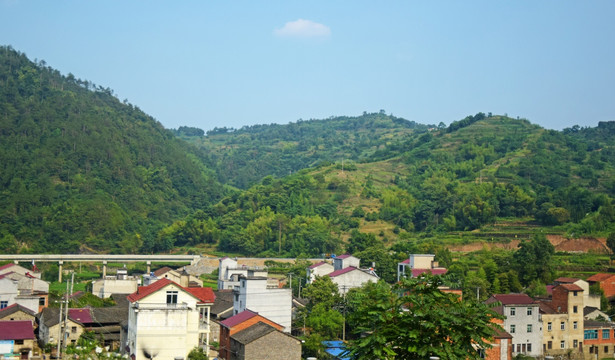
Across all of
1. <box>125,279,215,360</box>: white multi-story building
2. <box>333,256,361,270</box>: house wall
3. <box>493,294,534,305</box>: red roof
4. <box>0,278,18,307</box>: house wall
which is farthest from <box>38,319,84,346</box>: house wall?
<box>333,256,361,270</box>: house wall

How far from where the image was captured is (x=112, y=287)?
178ft

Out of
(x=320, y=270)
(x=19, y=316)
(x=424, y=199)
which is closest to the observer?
(x=19, y=316)

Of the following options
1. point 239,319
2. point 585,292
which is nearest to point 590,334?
point 585,292

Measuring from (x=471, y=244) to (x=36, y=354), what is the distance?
160 ft

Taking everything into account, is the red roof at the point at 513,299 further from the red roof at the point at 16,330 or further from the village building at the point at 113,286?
the village building at the point at 113,286

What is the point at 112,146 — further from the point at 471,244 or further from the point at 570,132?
the point at 570,132

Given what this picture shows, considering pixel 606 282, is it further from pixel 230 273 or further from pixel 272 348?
pixel 272 348

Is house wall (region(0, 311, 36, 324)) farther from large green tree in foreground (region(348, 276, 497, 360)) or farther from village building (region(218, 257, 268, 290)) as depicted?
large green tree in foreground (region(348, 276, 497, 360))

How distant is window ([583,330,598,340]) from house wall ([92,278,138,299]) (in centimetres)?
2875

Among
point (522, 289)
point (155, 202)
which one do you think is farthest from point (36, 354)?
point (155, 202)

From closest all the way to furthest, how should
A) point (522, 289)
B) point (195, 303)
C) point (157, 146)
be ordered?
point (195, 303), point (522, 289), point (157, 146)

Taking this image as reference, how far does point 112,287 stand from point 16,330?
17.2m

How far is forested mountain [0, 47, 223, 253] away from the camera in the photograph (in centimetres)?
9050

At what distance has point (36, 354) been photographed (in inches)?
1454
